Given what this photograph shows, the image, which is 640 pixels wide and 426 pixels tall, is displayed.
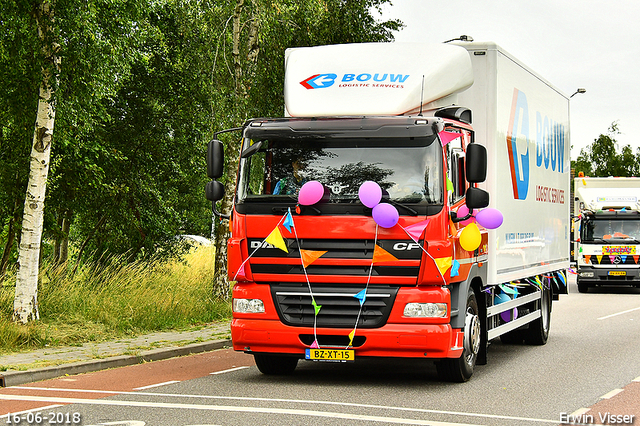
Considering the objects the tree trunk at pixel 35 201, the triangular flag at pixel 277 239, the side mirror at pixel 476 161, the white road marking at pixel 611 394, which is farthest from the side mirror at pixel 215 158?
the white road marking at pixel 611 394

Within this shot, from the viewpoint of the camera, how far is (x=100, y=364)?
1087 cm

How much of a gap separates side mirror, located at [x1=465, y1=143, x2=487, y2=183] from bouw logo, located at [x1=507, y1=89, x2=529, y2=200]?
82.1 inches

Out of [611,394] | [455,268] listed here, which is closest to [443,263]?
[455,268]

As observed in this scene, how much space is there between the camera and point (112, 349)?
12.1 meters

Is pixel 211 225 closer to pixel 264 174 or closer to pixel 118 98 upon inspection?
pixel 118 98

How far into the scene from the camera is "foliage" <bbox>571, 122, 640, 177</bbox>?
76.6m

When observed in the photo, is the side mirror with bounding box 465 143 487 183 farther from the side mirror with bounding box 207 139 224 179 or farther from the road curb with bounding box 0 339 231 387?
the road curb with bounding box 0 339 231 387

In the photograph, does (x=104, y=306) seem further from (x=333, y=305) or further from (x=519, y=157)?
(x=519, y=157)

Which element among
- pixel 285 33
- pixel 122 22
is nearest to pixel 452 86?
pixel 122 22

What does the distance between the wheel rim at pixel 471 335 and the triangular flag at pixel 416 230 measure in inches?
54.2

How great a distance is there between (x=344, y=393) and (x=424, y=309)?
4.20 ft

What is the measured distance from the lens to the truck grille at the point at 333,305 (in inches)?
355

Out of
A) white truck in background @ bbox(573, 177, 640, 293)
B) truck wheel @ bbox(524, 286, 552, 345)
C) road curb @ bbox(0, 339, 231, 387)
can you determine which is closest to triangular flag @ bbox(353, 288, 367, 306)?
road curb @ bbox(0, 339, 231, 387)

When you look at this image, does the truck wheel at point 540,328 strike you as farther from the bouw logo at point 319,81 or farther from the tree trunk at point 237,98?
the tree trunk at point 237,98
